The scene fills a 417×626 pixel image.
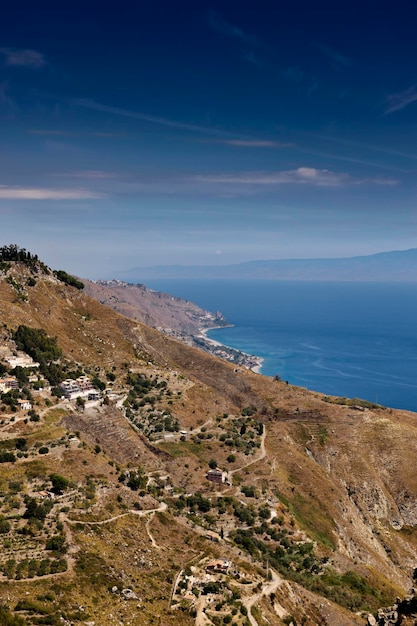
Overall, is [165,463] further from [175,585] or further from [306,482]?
[175,585]

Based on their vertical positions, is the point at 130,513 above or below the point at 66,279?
below

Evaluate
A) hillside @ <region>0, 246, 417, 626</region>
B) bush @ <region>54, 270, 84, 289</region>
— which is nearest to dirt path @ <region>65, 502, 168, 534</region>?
hillside @ <region>0, 246, 417, 626</region>

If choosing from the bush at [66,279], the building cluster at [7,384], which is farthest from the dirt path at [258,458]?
the bush at [66,279]

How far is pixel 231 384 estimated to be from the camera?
12769 centimetres

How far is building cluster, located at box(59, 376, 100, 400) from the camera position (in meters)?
81.9

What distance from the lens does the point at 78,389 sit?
273ft

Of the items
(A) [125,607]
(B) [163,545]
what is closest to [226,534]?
(B) [163,545]

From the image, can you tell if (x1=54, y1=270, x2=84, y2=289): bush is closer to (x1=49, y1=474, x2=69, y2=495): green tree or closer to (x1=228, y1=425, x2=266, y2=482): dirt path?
(x1=228, y1=425, x2=266, y2=482): dirt path

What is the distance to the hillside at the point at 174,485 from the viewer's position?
1673 inches

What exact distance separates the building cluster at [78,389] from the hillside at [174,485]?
35 centimetres

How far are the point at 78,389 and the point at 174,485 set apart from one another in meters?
22.5

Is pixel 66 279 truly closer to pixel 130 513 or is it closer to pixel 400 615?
pixel 130 513

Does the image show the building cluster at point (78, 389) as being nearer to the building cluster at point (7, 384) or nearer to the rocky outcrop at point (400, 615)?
the building cluster at point (7, 384)

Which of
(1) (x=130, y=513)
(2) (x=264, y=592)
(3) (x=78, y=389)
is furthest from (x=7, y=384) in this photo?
(2) (x=264, y=592)
